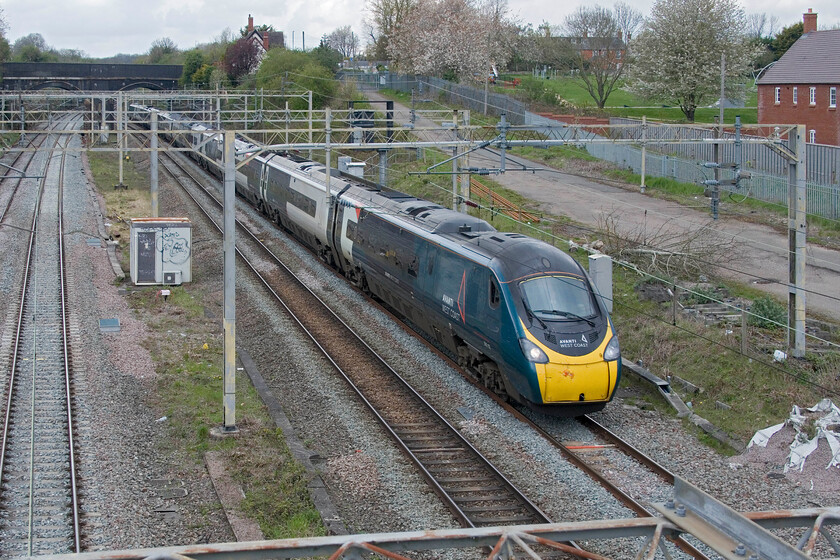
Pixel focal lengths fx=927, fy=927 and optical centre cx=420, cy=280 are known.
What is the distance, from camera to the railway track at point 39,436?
1077 centimetres

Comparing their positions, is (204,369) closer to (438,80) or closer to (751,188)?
(751,188)

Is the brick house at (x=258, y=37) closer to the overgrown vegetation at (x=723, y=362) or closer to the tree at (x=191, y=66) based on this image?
the tree at (x=191, y=66)

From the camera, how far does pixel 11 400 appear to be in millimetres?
15336

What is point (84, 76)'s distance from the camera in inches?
3706

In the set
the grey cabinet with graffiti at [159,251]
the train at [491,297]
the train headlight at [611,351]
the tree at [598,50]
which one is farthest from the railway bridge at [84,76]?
the train headlight at [611,351]

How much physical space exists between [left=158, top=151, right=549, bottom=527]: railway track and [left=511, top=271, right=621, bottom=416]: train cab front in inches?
61.4

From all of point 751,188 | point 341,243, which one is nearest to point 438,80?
point 751,188

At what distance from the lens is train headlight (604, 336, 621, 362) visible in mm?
14276

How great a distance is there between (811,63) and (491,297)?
33100 mm

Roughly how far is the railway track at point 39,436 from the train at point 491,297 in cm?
483

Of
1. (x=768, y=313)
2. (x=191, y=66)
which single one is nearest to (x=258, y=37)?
(x=191, y=66)

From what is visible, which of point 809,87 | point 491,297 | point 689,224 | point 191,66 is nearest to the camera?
point 491,297

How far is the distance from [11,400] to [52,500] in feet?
14.3

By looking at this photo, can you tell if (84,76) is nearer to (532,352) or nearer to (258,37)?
(258,37)
